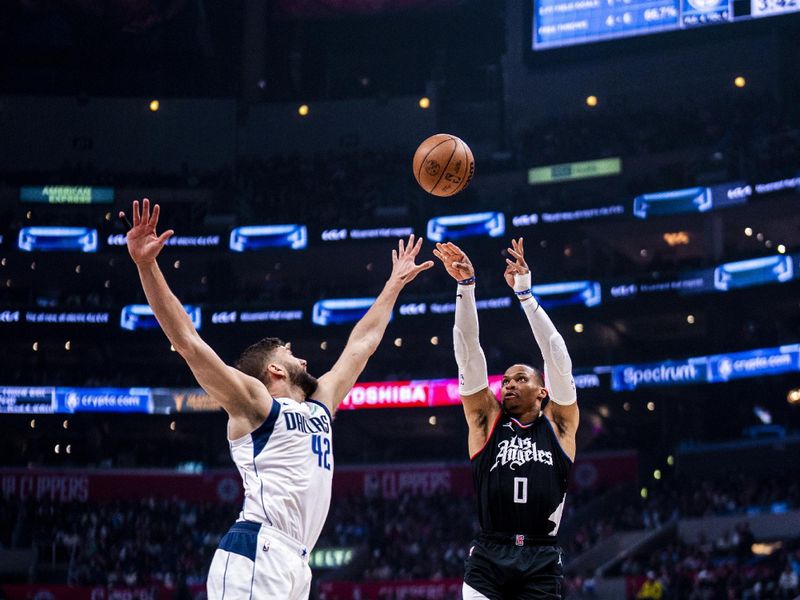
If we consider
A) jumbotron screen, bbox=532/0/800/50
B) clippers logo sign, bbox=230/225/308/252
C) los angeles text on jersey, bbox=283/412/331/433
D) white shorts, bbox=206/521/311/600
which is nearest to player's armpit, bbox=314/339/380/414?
los angeles text on jersey, bbox=283/412/331/433

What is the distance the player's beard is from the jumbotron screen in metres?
35.9

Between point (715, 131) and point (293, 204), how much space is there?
16.7m

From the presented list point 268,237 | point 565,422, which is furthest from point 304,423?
point 268,237

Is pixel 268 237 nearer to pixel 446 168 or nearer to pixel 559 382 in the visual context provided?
pixel 446 168

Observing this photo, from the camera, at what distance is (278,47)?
4881 cm

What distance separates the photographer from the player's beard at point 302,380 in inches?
231

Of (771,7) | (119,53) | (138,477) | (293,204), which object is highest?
(119,53)

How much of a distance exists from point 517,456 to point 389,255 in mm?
37316

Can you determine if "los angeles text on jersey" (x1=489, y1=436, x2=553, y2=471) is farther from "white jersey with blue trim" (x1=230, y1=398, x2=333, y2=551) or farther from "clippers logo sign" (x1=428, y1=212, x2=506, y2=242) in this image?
"clippers logo sign" (x1=428, y1=212, x2=506, y2=242)

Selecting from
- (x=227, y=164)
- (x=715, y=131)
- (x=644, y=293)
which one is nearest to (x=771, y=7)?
(x=715, y=131)

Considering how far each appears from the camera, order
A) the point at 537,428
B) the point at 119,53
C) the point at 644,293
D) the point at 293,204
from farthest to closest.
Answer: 1. the point at 119,53
2. the point at 293,204
3. the point at 644,293
4. the point at 537,428

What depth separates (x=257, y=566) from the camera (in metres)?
5.36

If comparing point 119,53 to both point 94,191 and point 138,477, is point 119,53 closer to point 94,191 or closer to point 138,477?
point 94,191

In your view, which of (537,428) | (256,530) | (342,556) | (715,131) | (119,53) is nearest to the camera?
(256,530)
